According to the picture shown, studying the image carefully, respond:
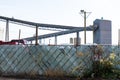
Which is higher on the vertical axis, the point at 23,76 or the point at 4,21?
the point at 4,21

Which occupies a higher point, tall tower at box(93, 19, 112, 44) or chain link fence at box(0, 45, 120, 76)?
tall tower at box(93, 19, 112, 44)

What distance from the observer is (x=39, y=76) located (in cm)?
1488

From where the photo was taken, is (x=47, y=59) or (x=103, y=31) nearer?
(x=47, y=59)

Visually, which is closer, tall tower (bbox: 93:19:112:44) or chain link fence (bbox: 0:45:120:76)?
chain link fence (bbox: 0:45:120:76)

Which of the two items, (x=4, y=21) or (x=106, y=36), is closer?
(x=106, y=36)

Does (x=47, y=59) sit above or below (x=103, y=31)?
below

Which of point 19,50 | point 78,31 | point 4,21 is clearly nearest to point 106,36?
point 78,31

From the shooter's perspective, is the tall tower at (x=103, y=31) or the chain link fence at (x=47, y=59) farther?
the tall tower at (x=103, y=31)

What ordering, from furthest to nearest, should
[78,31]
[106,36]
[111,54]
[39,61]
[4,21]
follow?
[4,21] → [78,31] → [106,36] → [39,61] → [111,54]

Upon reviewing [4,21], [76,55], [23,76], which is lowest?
[23,76]

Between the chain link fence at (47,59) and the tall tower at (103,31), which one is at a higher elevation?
the tall tower at (103,31)

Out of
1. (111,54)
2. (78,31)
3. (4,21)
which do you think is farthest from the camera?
(4,21)

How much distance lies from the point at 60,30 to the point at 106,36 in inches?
1225

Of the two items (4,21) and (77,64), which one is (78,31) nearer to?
(4,21)
